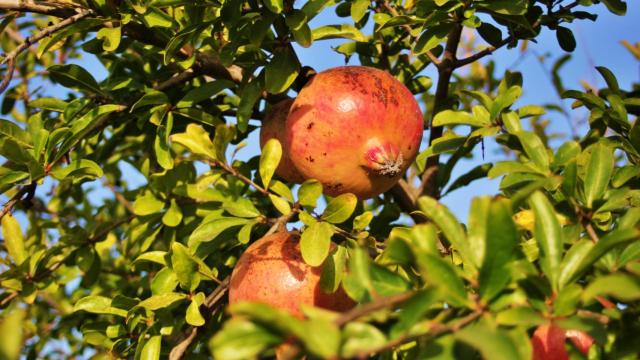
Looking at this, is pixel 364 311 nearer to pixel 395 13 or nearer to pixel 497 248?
pixel 497 248

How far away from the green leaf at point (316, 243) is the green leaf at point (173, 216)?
70 cm

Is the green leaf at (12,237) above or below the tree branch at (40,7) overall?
below

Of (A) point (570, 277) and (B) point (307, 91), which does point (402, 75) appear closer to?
(B) point (307, 91)

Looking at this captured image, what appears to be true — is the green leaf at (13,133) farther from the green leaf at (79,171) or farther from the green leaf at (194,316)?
the green leaf at (194,316)

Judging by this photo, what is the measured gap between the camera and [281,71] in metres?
1.59

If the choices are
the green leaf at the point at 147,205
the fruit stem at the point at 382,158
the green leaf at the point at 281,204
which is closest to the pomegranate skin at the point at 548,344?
the fruit stem at the point at 382,158

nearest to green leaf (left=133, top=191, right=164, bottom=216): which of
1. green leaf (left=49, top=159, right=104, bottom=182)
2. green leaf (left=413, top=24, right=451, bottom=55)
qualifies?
green leaf (left=49, top=159, right=104, bottom=182)

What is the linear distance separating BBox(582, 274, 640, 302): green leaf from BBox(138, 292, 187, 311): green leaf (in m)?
0.96

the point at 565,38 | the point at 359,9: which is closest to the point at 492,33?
the point at 565,38

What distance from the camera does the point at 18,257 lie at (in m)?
1.98

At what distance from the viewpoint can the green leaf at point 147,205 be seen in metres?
1.95

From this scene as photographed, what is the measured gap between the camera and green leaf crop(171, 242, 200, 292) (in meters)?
1.44

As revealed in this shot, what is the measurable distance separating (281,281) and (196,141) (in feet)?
1.42

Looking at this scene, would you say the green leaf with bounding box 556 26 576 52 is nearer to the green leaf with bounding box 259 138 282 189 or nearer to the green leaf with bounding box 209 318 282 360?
the green leaf with bounding box 259 138 282 189
